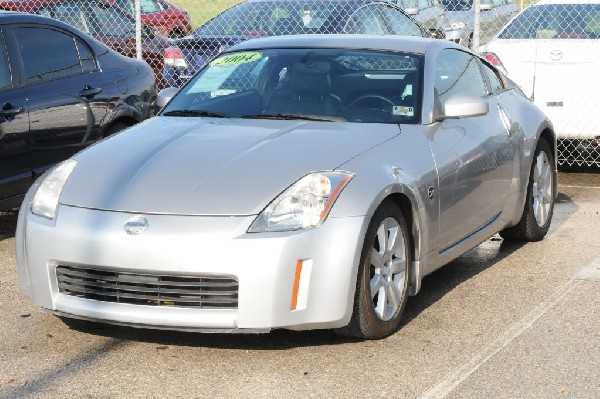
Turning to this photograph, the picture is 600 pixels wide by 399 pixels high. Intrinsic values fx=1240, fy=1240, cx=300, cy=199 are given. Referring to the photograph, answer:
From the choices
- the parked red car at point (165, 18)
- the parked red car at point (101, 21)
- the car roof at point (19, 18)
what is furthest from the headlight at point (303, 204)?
the parked red car at point (165, 18)

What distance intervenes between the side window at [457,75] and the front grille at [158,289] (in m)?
2.14

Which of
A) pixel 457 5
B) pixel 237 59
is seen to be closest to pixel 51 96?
pixel 237 59

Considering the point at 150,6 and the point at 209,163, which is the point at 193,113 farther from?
the point at 150,6

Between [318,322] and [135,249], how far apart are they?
878 mm

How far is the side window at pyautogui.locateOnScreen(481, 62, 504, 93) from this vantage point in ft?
26.3

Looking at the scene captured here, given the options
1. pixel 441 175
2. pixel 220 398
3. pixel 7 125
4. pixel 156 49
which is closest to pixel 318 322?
pixel 220 398

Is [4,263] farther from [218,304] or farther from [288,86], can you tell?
[218,304]

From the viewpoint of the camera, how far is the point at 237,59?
752 centimetres

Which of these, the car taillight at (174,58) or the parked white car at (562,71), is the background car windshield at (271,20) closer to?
the car taillight at (174,58)

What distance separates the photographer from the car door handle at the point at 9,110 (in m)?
8.50

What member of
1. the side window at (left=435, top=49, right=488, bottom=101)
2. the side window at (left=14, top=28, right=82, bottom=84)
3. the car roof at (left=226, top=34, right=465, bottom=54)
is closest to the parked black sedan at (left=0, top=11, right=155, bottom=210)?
the side window at (left=14, top=28, right=82, bottom=84)

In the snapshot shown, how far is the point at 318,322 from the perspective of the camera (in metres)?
5.55

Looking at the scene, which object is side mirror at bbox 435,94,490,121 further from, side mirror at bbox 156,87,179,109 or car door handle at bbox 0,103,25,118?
car door handle at bbox 0,103,25,118

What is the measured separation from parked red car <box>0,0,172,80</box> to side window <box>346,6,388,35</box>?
299 centimetres
